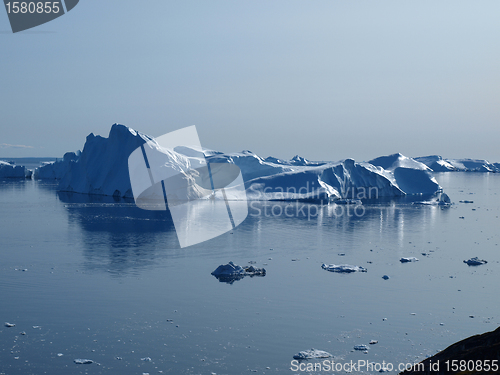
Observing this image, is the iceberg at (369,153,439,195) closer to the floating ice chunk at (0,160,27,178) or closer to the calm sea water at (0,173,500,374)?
the calm sea water at (0,173,500,374)

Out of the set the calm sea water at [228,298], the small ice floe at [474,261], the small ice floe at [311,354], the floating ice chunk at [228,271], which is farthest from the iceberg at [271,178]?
the small ice floe at [311,354]

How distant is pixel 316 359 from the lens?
759cm

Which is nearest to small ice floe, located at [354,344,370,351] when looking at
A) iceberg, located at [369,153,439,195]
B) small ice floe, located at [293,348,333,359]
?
small ice floe, located at [293,348,333,359]

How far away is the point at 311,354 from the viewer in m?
7.69

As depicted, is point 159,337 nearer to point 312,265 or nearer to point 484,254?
point 312,265

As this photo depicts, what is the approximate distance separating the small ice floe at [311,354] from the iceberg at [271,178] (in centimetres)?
2463

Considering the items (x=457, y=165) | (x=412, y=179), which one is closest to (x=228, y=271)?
(x=412, y=179)

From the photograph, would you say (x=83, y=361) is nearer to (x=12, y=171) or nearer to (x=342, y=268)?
(x=342, y=268)

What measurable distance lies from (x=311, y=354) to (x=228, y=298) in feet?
10.9

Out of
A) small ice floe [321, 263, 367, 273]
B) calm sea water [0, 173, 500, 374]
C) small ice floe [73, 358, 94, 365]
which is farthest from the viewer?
small ice floe [321, 263, 367, 273]

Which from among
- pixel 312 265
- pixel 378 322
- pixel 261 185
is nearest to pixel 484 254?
pixel 312 265

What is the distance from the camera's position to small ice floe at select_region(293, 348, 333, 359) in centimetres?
762

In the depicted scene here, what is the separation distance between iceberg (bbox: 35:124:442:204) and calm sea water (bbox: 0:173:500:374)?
41.6 ft

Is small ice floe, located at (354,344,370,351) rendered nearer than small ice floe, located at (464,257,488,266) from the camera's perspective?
Yes
